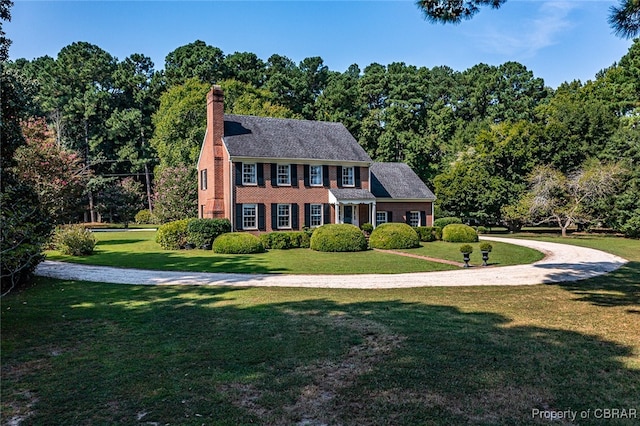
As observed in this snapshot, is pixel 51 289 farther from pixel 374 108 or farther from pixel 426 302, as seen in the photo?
pixel 374 108

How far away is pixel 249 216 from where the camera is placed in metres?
27.1

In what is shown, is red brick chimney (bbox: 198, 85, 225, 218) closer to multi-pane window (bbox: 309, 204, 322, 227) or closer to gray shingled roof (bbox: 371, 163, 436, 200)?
multi-pane window (bbox: 309, 204, 322, 227)

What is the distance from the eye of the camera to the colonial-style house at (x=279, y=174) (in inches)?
1069

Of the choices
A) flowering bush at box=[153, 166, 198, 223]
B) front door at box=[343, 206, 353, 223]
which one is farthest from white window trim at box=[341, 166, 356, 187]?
flowering bush at box=[153, 166, 198, 223]

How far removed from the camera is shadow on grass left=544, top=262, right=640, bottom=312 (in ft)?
33.9

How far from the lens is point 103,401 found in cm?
471

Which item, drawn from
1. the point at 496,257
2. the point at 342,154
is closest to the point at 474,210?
the point at 342,154

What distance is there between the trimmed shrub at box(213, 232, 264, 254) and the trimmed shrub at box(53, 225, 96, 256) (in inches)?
226

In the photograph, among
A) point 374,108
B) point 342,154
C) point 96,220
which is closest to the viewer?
point 342,154

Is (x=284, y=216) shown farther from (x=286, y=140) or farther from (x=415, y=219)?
(x=415, y=219)

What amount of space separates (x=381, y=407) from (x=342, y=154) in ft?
87.2

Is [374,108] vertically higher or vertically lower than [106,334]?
higher

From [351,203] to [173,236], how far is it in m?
11.5

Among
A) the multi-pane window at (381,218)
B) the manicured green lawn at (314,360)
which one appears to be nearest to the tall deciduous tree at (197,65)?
the multi-pane window at (381,218)
